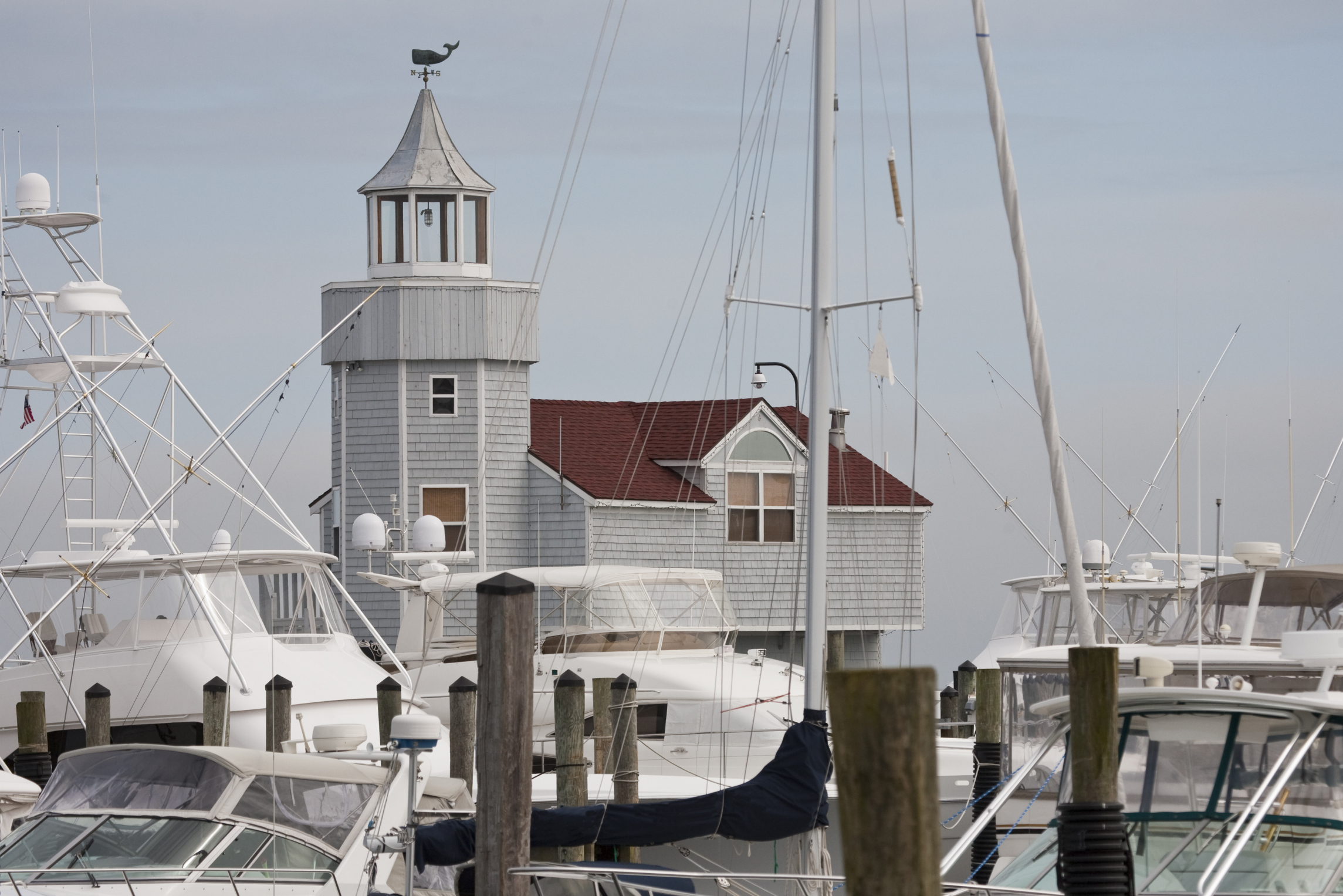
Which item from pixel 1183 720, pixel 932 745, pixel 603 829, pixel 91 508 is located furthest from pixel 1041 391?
pixel 91 508

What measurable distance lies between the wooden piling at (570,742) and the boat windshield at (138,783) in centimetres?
421

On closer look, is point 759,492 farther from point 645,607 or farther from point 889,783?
point 889,783

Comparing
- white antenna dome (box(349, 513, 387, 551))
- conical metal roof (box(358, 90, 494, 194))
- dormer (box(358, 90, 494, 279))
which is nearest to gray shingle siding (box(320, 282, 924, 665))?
dormer (box(358, 90, 494, 279))

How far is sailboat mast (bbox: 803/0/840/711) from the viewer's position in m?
12.3

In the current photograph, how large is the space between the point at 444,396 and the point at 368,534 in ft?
13.9

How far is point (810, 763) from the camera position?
1135cm

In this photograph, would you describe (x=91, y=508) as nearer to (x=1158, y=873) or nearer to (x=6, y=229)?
(x=6, y=229)

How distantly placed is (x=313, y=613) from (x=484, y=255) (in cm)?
1192

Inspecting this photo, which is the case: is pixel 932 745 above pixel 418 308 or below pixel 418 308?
below

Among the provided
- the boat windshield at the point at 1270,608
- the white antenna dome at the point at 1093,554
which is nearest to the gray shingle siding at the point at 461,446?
the white antenna dome at the point at 1093,554

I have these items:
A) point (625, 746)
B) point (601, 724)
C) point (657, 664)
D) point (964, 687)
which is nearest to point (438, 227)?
point (657, 664)

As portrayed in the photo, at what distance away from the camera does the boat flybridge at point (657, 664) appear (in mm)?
18281

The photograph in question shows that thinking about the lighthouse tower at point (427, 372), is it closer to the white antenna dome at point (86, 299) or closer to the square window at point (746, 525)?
the square window at point (746, 525)

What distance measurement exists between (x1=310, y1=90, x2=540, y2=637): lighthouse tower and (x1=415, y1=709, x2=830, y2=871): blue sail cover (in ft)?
58.5
